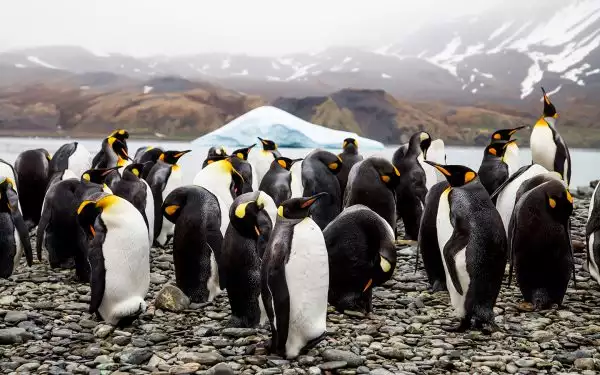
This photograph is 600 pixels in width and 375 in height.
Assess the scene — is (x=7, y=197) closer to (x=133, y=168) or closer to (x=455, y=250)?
(x=133, y=168)

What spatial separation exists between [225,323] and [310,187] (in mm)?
2543

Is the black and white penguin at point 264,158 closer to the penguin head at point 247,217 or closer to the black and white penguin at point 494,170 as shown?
the black and white penguin at point 494,170

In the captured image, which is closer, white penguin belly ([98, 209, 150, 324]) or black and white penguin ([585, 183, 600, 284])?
white penguin belly ([98, 209, 150, 324])

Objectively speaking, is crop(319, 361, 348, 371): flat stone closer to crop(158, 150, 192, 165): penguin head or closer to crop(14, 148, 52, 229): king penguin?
crop(158, 150, 192, 165): penguin head

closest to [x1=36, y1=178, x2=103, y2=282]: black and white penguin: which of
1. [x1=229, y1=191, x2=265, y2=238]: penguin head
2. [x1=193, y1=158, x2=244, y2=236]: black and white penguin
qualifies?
[x1=193, y1=158, x2=244, y2=236]: black and white penguin

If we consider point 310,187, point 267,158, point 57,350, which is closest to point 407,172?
point 310,187

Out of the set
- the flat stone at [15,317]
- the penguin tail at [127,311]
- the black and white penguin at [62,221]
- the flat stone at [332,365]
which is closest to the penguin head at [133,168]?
the black and white penguin at [62,221]

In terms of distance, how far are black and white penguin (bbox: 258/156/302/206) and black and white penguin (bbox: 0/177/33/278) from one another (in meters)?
2.22

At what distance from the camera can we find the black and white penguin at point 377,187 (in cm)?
558

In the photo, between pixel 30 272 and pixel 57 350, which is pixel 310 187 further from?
pixel 57 350

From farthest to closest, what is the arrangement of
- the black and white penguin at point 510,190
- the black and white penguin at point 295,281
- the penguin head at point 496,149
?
1. the penguin head at point 496,149
2. the black and white penguin at point 510,190
3. the black and white penguin at point 295,281

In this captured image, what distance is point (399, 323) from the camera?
13.3ft

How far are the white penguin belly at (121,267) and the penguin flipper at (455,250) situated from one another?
189 cm

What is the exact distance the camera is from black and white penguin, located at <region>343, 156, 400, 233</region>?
18.3 feet
